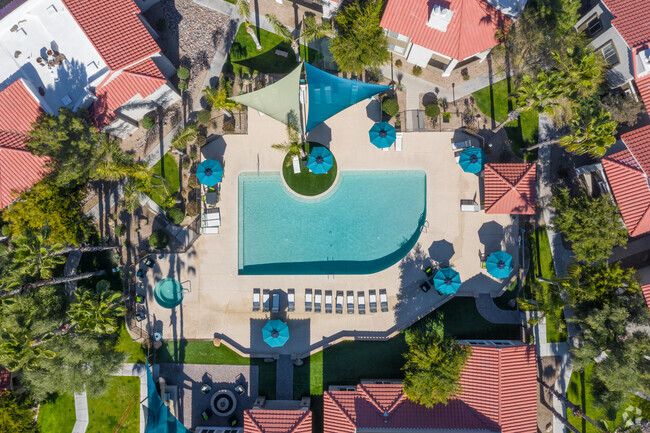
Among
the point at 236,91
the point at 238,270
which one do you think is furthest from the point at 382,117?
the point at 238,270

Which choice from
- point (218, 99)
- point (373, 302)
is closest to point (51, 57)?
point (218, 99)

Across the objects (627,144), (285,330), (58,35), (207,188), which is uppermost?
(58,35)

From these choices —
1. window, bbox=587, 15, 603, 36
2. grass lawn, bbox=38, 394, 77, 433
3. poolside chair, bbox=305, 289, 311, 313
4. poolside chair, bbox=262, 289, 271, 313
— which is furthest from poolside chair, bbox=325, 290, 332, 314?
window, bbox=587, 15, 603, 36

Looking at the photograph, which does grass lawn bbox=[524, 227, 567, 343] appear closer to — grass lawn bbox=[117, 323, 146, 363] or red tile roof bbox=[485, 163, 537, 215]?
red tile roof bbox=[485, 163, 537, 215]

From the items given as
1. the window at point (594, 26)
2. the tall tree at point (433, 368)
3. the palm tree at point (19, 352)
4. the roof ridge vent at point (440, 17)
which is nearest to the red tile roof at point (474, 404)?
the tall tree at point (433, 368)

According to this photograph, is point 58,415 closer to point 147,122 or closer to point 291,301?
point 291,301

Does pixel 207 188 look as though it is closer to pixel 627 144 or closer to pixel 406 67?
pixel 406 67
